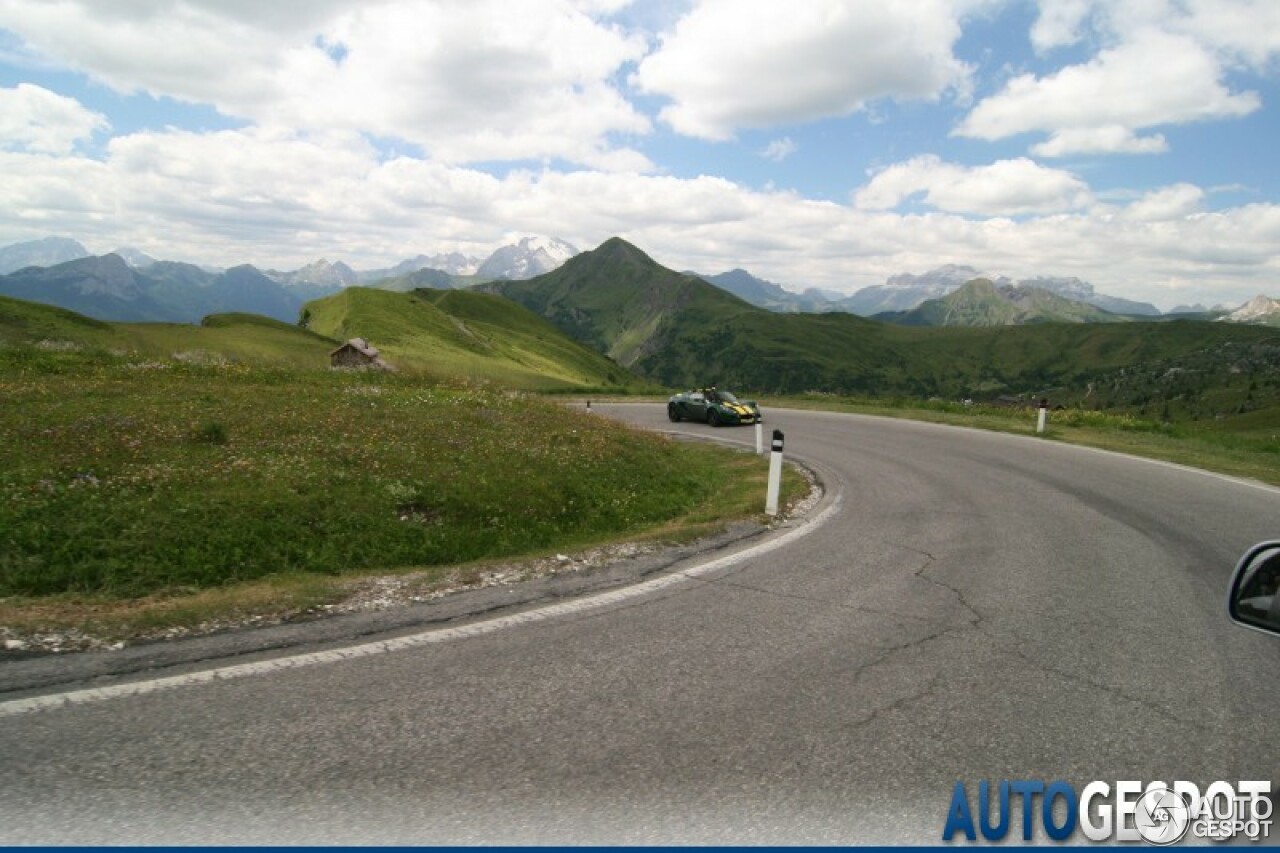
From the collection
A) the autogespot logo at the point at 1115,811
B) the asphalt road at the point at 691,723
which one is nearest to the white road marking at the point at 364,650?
the asphalt road at the point at 691,723

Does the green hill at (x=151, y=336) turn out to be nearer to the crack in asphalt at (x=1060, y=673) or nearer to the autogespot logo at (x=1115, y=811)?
the crack in asphalt at (x=1060, y=673)

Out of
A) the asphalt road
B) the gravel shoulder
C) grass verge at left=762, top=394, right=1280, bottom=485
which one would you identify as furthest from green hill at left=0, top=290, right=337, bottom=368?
the asphalt road

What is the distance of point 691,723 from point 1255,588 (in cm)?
276

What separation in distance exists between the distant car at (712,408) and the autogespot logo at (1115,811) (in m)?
23.0

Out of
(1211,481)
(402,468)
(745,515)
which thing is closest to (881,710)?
(745,515)

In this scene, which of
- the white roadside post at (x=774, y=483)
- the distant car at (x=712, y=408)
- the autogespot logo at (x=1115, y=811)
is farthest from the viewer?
the distant car at (x=712, y=408)

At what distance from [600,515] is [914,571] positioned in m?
4.70

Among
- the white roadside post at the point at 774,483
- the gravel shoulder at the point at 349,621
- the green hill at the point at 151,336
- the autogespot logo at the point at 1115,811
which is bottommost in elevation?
the gravel shoulder at the point at 349,621

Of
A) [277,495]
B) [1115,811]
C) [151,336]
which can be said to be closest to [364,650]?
[277,495]

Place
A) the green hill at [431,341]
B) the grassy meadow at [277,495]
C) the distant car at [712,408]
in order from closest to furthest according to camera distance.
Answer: the grassy meadow at [277,495] < the distant car at [712,408] < the green hill at [431,341]

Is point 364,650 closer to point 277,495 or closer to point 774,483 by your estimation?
point 277,495

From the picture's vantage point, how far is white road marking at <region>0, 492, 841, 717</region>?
417cm

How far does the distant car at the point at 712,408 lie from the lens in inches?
1073

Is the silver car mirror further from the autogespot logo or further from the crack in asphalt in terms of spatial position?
the crack in asphalt
